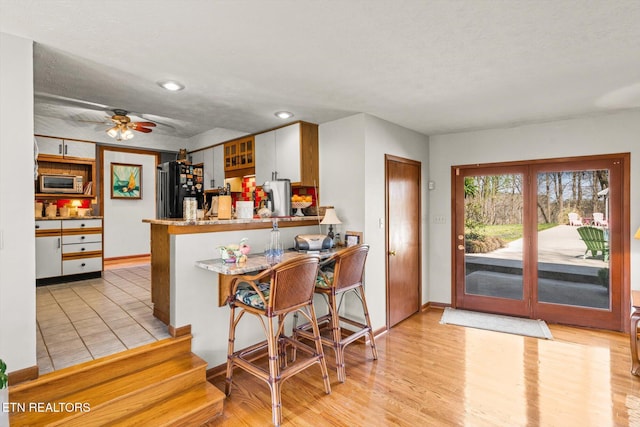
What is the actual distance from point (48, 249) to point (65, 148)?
164 cm

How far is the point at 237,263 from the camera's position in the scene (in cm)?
263

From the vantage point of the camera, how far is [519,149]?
13.9 ft

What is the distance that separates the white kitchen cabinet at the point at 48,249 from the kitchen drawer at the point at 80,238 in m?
0.07

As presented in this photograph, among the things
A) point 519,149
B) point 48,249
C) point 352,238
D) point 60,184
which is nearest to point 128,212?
point 60,184

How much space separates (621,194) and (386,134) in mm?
2708

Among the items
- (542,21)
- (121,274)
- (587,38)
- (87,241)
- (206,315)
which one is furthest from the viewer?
(121,274)

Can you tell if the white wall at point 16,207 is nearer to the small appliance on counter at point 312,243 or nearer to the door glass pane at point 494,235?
the small appliance on counter at point 312,243

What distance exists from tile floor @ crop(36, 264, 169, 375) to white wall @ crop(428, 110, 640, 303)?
3.69m

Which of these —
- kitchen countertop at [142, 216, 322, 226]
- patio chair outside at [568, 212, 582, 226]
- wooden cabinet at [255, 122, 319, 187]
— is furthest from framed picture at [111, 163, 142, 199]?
patio chair outside at [568, 212, 582, 226]

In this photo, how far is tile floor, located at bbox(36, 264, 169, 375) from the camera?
2455 mm

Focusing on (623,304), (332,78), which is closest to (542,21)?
(332,78)

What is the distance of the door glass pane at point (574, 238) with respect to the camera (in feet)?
12.7

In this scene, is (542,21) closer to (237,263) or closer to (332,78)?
(332,78)

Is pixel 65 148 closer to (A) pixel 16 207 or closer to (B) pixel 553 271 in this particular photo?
(A) pixel 16 207
